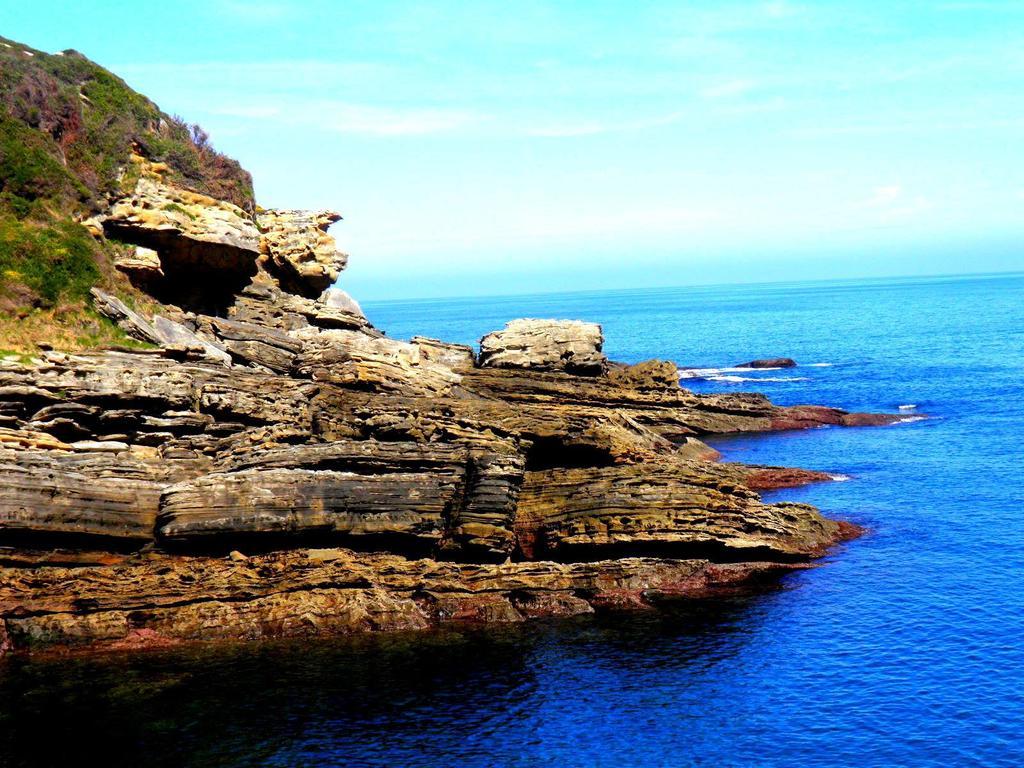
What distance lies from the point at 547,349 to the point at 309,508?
41.2 meters

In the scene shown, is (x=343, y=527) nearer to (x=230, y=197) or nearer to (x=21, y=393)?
(x=21, y=393)

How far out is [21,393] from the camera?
4112 cm

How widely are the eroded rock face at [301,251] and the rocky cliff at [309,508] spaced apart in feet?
60.4

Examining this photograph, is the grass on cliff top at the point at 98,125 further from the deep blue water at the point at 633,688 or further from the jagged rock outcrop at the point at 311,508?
the deep blue water at the point at 633,688

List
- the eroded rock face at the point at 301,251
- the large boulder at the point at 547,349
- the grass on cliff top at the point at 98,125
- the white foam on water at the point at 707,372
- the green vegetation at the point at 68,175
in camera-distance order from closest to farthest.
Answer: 1. the green vegetation at the point at 68,175
2. the grass on cliff top at the point at 98,125
3. the eroded rock face at the point at 301,251
4. the large boulder at the point at 547,349
5. the white foam on water at the point at 707,372

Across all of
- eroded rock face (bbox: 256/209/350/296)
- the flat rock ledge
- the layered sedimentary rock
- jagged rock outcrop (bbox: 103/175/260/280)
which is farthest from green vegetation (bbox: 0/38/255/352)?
the flat rock ledge

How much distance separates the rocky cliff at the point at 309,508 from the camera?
37531mm

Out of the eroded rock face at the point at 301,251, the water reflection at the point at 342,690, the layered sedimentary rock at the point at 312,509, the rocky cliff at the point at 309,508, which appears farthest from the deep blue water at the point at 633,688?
the eroded rock face at the point at 301,251

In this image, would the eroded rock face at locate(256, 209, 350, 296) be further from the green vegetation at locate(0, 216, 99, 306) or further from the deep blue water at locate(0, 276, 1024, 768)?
the deep blue water at locate(0, 276, 1024, 768)

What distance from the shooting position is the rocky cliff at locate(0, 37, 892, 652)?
37.5 meters

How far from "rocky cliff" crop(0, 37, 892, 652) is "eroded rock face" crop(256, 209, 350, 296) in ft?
60.4

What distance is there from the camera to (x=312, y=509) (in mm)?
40281

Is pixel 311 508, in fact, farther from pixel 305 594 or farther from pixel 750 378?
pixel 750 378

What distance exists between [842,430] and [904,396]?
19.9 m
